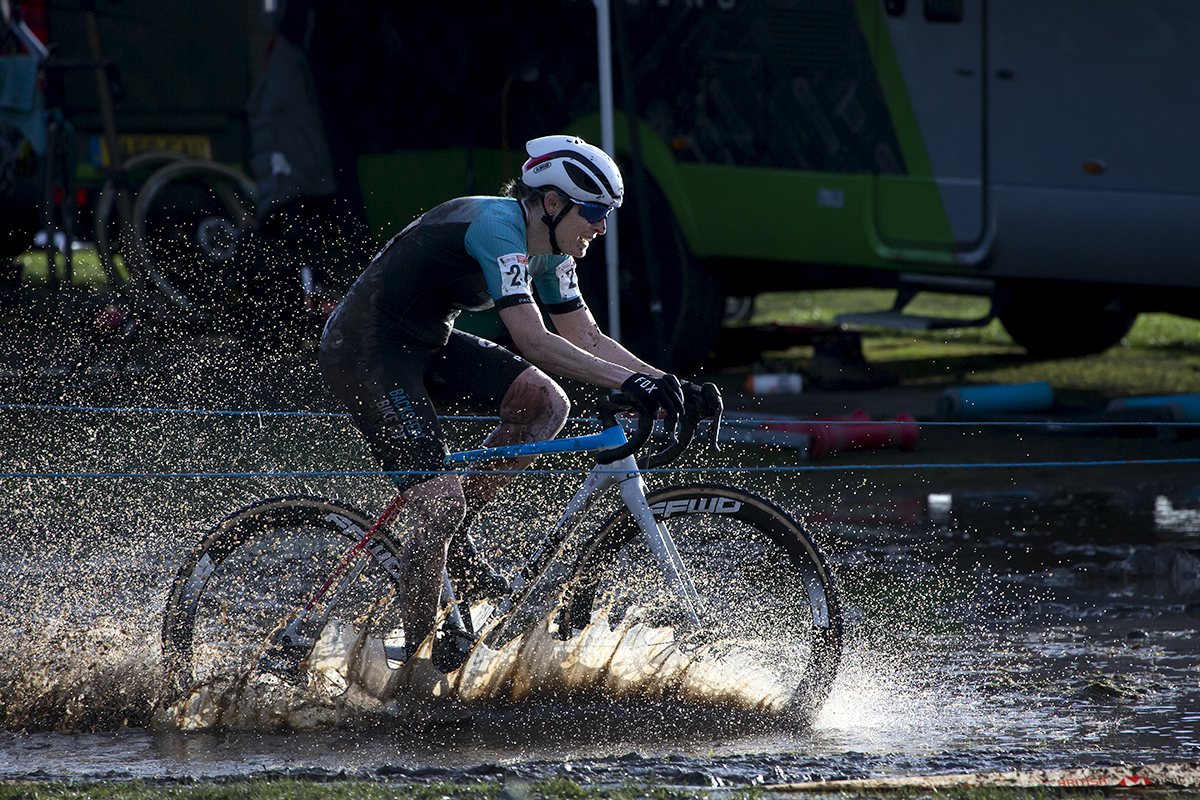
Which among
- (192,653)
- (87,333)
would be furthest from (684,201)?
(192,653)

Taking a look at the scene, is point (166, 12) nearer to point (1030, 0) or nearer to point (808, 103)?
point (808, 103)

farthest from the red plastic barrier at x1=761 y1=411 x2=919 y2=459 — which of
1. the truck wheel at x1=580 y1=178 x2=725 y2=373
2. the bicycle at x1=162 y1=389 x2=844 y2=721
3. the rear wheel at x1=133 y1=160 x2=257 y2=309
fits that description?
the rear wheel at x1=133 y1=160 x2=257 y2=309

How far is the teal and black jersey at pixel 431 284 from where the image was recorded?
4.30 meters

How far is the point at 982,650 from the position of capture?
5.10 m

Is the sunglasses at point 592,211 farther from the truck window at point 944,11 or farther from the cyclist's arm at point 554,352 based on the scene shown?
the truck window at point 944,11

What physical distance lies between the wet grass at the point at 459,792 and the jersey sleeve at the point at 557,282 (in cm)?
142

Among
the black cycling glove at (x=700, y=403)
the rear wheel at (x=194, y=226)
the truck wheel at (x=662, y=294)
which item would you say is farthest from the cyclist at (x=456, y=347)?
the rear wheel at (x=194, y=226)

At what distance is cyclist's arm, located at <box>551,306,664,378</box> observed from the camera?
14.8 ft

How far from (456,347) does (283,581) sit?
897 mm

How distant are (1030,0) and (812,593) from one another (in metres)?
5.69

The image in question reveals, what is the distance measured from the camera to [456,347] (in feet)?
15.1

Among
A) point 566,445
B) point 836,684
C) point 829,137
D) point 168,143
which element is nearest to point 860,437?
point 829,137

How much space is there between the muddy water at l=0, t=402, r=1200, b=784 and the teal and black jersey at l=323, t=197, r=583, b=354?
504 millimetres

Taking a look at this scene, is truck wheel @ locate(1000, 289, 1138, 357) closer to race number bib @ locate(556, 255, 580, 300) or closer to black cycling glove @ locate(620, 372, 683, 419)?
race number bib @ locate(556, 255, 580, 300)
